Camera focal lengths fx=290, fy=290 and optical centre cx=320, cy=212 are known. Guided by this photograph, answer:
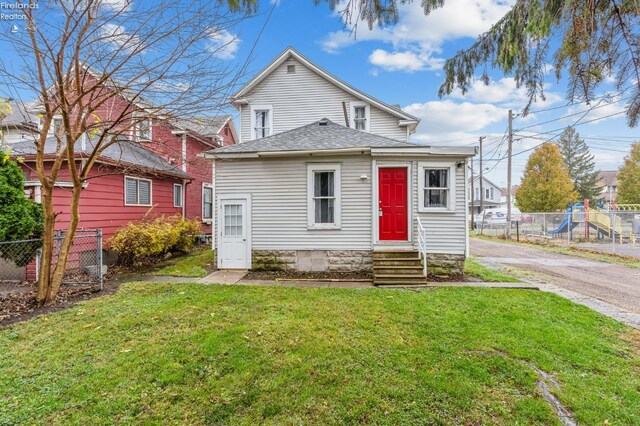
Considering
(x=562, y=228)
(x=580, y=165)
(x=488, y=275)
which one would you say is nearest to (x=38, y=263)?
(x=488, y=275)

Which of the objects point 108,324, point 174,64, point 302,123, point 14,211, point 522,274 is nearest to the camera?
point 108,324

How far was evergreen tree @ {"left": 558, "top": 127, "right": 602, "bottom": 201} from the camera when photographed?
124ft

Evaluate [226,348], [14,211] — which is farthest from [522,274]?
[14,211]

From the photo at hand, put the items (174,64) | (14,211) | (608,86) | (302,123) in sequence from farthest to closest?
→ (302,123), (14,211), (174,64), (608,86)

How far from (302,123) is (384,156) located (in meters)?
5.82

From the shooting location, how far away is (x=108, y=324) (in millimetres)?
4543

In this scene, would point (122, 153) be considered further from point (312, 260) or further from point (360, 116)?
point (360, 116)

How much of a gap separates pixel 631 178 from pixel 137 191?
3801cm

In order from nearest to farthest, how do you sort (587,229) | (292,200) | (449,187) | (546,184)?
(449,187), (292,200), (587,229), (546,184)

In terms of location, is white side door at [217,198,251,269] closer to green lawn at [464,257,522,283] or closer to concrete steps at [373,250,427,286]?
concrete steps at [373,250,427,286]

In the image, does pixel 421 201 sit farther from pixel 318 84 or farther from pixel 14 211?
pixel 14 211

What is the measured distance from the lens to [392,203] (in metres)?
8.30

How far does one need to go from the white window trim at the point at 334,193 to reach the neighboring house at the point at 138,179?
287 cm

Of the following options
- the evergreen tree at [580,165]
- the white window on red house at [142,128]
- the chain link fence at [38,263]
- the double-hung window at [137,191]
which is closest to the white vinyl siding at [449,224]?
the white window on red house at [142,128]
